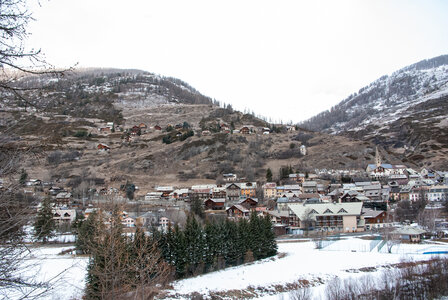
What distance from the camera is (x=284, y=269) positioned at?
30.1 metres

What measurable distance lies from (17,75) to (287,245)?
3894 cm

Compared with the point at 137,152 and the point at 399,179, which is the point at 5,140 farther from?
the point at 137,152

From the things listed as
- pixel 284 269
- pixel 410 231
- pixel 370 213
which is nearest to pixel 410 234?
pixel 410 231

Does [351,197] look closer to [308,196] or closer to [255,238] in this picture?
[308,196]

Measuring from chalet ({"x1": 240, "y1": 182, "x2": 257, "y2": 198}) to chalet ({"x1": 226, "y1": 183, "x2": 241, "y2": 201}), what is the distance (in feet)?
2.62

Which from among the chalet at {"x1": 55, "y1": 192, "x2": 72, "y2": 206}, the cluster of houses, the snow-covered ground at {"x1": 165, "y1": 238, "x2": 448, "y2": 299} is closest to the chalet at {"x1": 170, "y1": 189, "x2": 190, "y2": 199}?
the cluster of houses

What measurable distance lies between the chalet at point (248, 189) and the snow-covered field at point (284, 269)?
27327 millimetres

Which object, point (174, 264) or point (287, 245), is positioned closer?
point (174, 264)

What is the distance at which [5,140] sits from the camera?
15.6 ft

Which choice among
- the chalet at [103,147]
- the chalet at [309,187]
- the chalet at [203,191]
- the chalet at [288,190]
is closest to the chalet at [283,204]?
the chalet at [288,190]

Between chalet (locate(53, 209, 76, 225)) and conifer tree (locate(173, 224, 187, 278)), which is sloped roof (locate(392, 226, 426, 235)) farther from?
chalet (locate(53, 209, 76, 225))

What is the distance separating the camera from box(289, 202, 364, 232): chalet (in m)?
49.2

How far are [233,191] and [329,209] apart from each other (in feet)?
70.4

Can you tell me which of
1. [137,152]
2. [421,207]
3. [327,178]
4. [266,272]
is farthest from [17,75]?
[137,152]
